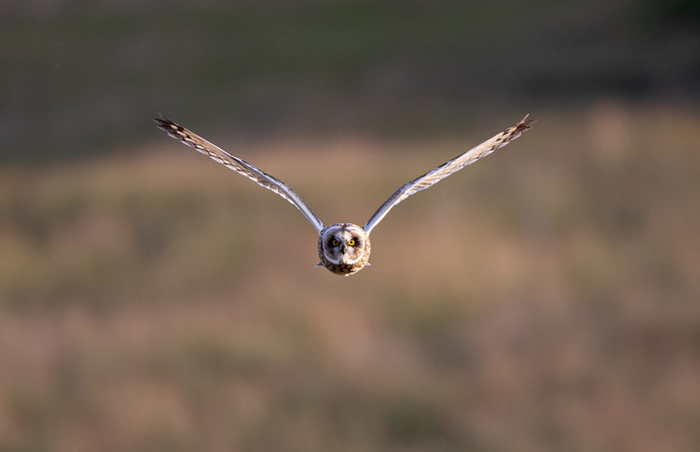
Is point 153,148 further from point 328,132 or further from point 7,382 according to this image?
point 7,382

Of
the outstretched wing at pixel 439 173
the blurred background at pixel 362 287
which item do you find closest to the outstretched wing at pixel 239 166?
the outstretched wing at pixel 439 173

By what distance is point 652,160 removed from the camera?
29.6 m

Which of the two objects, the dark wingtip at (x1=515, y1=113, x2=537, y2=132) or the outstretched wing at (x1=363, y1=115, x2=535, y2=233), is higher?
the dark wingtip at (x1=515, y1=113, x2=537, y2=132)

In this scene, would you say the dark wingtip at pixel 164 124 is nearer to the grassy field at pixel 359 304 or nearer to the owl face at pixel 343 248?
the owl face at pixel 343 248

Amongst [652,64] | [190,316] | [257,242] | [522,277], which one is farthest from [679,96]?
[190,316]

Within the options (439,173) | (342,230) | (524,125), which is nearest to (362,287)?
(524,125)

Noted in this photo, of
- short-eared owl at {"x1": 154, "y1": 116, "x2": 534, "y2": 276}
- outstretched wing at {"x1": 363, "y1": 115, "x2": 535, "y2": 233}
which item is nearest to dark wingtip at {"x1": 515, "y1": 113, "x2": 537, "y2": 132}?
outstretched wing at {"x1": 363, "y1": 115, "x2": 535, "y2": 233}

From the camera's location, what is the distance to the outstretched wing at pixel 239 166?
10.1 ft

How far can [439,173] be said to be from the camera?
3.40 metres

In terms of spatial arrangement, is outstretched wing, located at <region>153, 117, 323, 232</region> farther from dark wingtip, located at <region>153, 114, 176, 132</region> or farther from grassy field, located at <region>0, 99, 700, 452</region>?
grassy field, located at <region>0, 99, 700, 452</region>

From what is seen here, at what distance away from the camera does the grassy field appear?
21.2m

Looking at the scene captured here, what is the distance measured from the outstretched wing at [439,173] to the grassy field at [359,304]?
17.1 meters

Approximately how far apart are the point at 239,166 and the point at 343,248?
0.48 meters

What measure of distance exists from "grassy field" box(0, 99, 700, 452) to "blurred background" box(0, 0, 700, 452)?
0.05 meters
